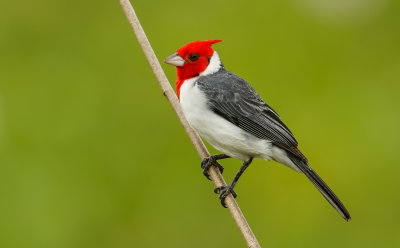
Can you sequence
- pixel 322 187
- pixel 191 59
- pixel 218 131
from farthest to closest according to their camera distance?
pixel 191 59 → pixel 218 131 → pixel 322 187

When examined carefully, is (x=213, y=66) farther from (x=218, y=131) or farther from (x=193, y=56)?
(x=218, y=131)

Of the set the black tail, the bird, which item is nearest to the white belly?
Answer: the bird

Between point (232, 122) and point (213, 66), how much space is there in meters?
0.57

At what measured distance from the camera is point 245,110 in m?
4.89

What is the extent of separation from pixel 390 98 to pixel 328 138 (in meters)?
0.68

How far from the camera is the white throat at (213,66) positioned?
512cm

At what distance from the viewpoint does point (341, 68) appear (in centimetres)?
610

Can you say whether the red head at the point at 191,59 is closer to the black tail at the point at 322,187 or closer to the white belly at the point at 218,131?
the white belly at the point at 218,131

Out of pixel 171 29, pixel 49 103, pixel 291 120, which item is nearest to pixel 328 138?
pixel 291 120

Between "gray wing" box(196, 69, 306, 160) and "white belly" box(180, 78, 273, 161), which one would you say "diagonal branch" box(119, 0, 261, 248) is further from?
"gray wing" box(196, 69, 306, 160)

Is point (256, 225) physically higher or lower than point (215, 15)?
lower

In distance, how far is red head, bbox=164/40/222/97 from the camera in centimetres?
502

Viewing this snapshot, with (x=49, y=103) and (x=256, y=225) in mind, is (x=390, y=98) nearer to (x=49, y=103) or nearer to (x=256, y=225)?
(x=256, y=225)

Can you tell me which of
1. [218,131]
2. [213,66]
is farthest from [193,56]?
[218,131]
